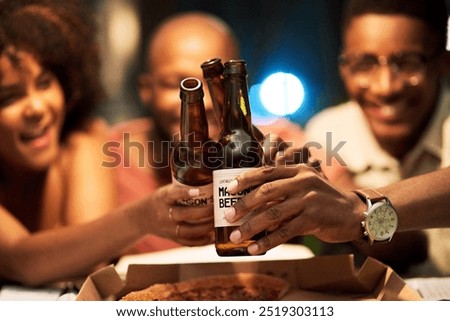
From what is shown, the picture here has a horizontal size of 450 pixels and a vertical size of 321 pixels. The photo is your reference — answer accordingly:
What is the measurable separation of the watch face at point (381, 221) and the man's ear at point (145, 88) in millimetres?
577

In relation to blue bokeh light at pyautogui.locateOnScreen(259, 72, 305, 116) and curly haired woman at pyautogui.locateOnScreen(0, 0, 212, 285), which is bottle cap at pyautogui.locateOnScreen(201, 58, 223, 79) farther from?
curly haired woman at pyautogui.locateOnScreen(0, 0, 212, 285)

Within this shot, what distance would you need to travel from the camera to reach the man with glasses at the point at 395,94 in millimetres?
1464

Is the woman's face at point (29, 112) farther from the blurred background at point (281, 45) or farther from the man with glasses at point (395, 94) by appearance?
the man with glasses at point (395, 94)

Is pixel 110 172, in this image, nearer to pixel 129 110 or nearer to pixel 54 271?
pixel 129 110

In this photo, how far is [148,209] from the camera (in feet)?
4.46

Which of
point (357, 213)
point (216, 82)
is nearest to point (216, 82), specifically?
point (216, 82)

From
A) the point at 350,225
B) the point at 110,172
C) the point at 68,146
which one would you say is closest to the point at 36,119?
the point at 68,146

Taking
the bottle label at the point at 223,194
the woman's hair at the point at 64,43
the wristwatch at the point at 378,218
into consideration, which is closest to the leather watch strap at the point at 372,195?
the wristwatch at the point at 378,218

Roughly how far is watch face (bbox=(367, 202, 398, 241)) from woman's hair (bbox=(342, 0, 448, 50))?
47 cm

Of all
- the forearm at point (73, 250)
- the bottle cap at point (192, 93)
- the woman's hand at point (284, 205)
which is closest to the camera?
the woman's hand at point (284, 205)

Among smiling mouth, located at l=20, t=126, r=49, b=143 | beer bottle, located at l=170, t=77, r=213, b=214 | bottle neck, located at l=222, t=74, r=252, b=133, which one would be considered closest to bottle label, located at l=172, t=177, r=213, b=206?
beer bottle, located at l=170, t=77, r=213, b=214

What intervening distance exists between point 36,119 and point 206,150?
0.47 meters

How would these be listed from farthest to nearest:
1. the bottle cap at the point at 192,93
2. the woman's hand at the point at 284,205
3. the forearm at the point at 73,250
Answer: the forearm at the point at 73,250 → the bottle cap at the point at 192,93 → the woman's hand at the point at 284,205

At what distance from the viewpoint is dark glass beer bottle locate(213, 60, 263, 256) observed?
117 cm
